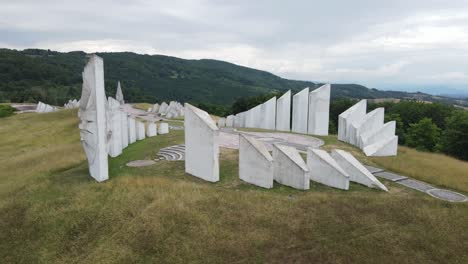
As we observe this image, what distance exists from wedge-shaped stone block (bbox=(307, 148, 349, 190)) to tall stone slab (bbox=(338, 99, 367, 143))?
9.50 metres

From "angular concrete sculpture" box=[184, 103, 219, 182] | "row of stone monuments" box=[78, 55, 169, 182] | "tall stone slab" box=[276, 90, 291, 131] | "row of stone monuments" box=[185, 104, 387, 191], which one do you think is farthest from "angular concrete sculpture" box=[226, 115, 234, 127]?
"row of stone monuments" box=[78, 55, 169, 182]

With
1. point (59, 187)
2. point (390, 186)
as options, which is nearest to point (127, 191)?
point (59, 187)

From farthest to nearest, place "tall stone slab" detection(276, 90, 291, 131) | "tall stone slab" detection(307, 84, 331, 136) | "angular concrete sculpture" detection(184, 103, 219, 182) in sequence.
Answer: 1. "tall stone slab" detection(276, 90, 291, 131)
2. "tall stone slab" detection(307, 84, 331, 136)
3. "angular concrete sculpture" detection(184, 103, 219, 182)

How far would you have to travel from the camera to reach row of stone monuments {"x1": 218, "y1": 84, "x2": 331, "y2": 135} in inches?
1022

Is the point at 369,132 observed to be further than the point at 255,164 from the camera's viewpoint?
Yes

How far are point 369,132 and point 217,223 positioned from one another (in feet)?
50.5

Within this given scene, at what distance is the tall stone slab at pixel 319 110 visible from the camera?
25.6 m

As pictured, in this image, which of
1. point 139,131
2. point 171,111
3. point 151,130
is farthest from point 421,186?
point 171,111

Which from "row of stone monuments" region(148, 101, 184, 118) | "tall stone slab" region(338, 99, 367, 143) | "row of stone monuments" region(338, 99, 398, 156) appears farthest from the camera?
"row of stone monuments" region(148, 101, 184, 118)

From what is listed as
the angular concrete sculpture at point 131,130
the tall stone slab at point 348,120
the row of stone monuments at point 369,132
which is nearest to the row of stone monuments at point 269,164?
the row of stone monuments at point 369,132

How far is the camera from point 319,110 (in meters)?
26.2

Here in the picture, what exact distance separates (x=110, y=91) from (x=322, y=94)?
7467 centimetres

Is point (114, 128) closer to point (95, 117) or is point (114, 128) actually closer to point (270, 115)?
point (95, 117)

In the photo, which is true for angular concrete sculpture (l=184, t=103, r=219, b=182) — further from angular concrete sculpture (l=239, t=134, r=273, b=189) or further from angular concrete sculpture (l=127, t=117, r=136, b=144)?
angular concrete sculpture (l=127, t=117, r=136, b=144)
